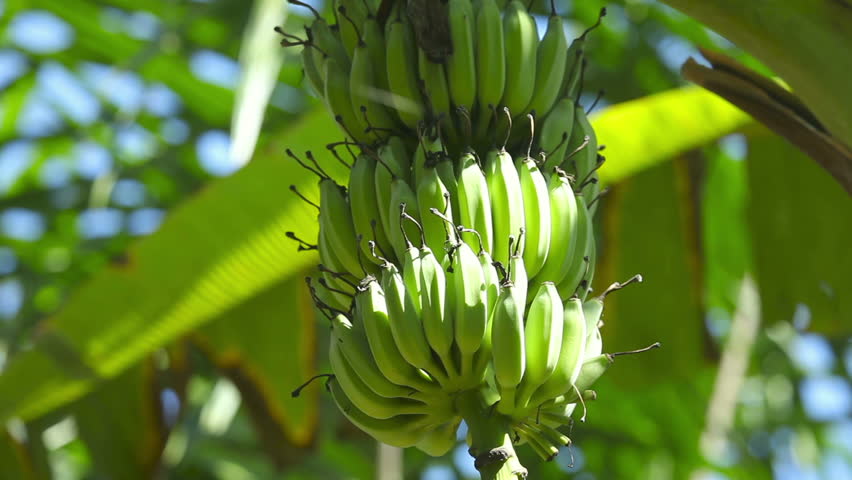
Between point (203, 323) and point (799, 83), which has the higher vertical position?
point (799, 83)

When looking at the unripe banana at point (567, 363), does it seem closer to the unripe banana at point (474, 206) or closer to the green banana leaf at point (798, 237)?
the unripe banana at point (474, 206)

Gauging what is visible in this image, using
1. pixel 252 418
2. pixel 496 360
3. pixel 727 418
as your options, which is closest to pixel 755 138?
pixel 727 418

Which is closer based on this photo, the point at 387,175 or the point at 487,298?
the point at 487,298

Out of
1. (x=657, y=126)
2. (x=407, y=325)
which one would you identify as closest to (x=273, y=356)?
(x=657, y=126)

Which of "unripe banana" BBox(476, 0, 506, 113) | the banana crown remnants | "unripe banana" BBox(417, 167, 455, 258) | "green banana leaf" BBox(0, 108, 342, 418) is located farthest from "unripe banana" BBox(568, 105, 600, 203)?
"green banana leaf" BBox(0, 108, 342, 418)

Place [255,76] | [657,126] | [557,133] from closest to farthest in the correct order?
[557,133]
[255,76]
[657,126]

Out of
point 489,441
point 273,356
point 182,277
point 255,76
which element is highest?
point 489,441

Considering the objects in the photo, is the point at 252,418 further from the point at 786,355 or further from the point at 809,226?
the point at 786,355

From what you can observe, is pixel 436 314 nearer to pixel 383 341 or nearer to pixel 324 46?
pixel 383 341
